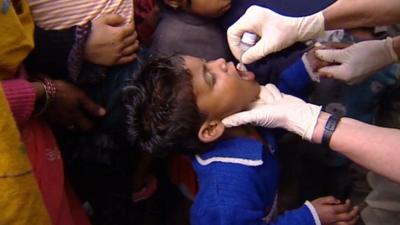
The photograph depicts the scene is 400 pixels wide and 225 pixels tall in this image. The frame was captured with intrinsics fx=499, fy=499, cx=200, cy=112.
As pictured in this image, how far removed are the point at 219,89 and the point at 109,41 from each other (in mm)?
280

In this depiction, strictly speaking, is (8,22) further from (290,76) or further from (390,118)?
(390,118)

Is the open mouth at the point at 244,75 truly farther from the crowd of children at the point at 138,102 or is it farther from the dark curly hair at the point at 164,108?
the dark curly hair at the point at 164,108

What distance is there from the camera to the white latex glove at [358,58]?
1293 mm

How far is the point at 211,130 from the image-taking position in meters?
1.17

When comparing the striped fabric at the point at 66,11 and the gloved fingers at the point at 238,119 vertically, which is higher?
the striped fabric at the point at 66,11

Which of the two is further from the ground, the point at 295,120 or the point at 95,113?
the point at 295,120

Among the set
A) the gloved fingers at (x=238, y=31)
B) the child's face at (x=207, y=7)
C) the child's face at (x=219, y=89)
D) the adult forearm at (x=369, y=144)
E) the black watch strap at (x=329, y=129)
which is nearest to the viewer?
the adult forearm at (x=369, y=144)

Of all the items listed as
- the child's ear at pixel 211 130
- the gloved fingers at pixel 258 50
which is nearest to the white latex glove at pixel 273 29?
the gloved fingers at pixel 258 50

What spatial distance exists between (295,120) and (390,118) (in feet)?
2.21

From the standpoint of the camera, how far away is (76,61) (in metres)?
1.15

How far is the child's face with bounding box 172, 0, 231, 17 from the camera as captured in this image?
1.41m

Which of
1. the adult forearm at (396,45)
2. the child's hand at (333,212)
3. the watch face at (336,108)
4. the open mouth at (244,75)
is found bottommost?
the child's hand at (333,212)

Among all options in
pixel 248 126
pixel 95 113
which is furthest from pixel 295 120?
pixel 95 113

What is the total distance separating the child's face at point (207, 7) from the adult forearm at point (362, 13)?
337 millimetres
